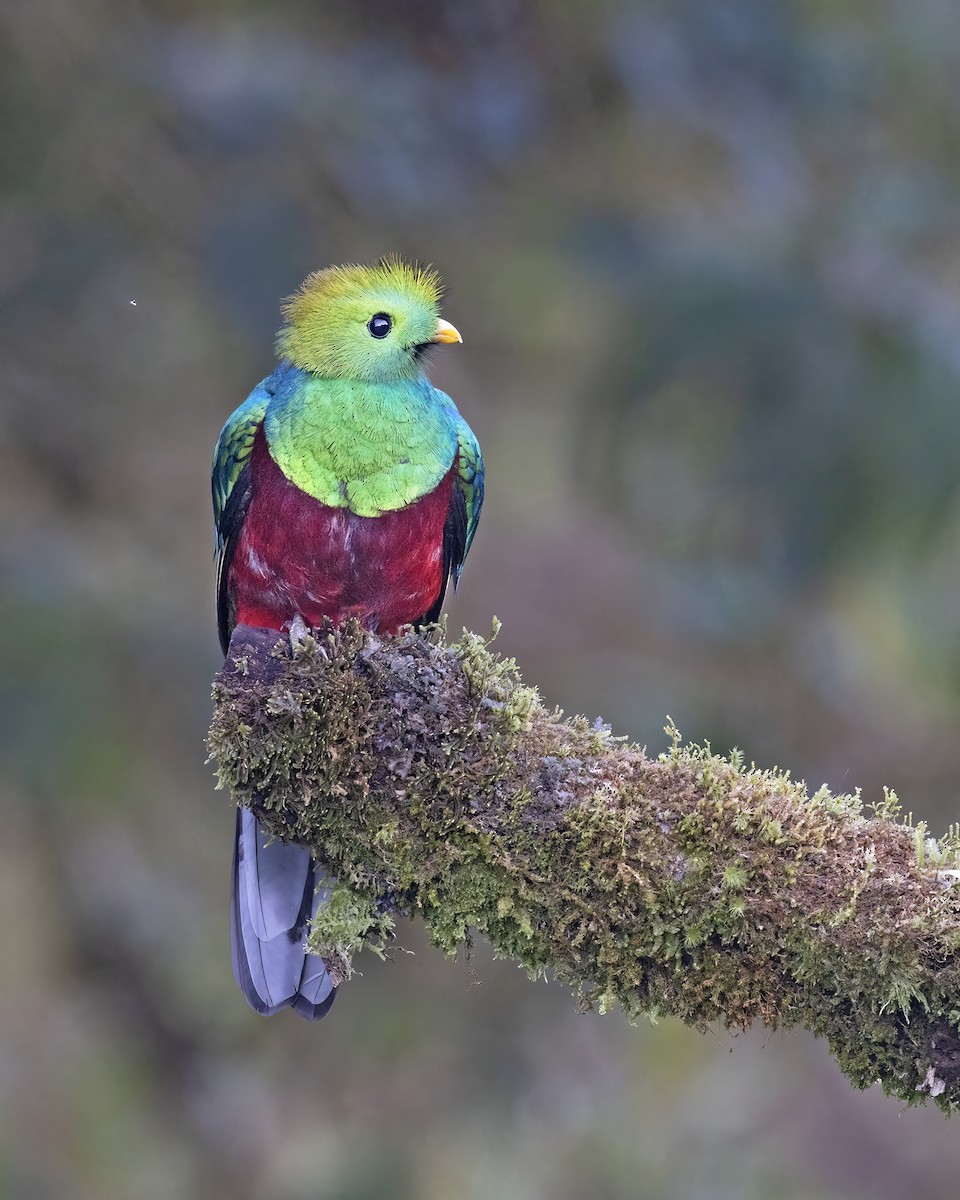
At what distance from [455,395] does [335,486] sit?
369cm

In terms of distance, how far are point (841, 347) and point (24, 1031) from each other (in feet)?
14.9

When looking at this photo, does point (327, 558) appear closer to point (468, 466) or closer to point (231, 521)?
point (231, 521)

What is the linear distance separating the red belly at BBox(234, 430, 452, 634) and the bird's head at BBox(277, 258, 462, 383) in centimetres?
32

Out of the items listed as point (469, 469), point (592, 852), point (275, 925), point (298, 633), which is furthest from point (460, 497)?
point (592, 852)

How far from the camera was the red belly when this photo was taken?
152 inches

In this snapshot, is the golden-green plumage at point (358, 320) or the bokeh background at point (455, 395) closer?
the golden-green plumage at point (358, 320)

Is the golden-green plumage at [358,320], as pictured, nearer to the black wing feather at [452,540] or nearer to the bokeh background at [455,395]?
the black wing feather at [452,540]

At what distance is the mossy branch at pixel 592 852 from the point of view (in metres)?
2.72

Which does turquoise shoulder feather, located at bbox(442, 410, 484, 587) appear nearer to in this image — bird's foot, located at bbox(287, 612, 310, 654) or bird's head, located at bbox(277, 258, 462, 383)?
bird's head, located at bbox(277, 258, 462, 383)

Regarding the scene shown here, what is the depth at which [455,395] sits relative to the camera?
7.48 m

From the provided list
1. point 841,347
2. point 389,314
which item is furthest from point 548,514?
point 389,314

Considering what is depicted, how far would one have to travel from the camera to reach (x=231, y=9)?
6.65 meters

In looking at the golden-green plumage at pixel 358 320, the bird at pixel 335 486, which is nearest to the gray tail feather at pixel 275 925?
the bird at pixel 335 486

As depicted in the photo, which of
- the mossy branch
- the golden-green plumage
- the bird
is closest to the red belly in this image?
the bird
